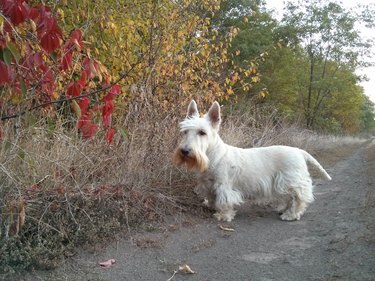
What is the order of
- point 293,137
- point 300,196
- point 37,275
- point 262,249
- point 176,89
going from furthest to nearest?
1. point 293,137
2. point 176,89
3. point 300,196
4. point 262,249
5. point 37,275

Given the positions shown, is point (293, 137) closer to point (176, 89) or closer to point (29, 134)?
point (176, 89)

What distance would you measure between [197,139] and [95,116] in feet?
4.22

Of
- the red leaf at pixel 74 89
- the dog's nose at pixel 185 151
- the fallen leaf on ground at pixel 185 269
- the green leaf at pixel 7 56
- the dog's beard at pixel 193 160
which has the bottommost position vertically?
the fallen leaf on ground at pixel 185 269

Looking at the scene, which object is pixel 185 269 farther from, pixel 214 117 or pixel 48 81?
pixel 214 117

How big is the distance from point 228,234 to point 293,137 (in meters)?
8.22

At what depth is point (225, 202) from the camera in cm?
515

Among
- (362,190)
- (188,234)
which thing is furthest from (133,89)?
(362,190)

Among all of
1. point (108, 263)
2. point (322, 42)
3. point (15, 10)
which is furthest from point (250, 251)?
point (322, 42)

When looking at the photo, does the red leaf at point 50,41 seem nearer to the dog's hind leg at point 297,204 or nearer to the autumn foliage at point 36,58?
the autumn foliage at point 36,58

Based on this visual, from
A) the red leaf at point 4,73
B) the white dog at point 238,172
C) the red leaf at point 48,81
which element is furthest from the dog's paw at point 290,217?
the red leaf at point 4,73

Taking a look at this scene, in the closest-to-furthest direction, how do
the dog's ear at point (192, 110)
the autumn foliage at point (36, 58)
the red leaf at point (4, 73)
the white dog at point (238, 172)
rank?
1. the red leaf at point (4, 73)
2. the autumn foliage at point (36, 58)
3. the white dog at point (238, 172)
4. the dog's ear at point (192, 110)

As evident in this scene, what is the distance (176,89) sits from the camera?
642 cm

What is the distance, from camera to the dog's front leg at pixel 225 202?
5156 millimetres

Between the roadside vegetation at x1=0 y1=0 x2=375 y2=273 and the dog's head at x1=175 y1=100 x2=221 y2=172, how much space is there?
577 mm
